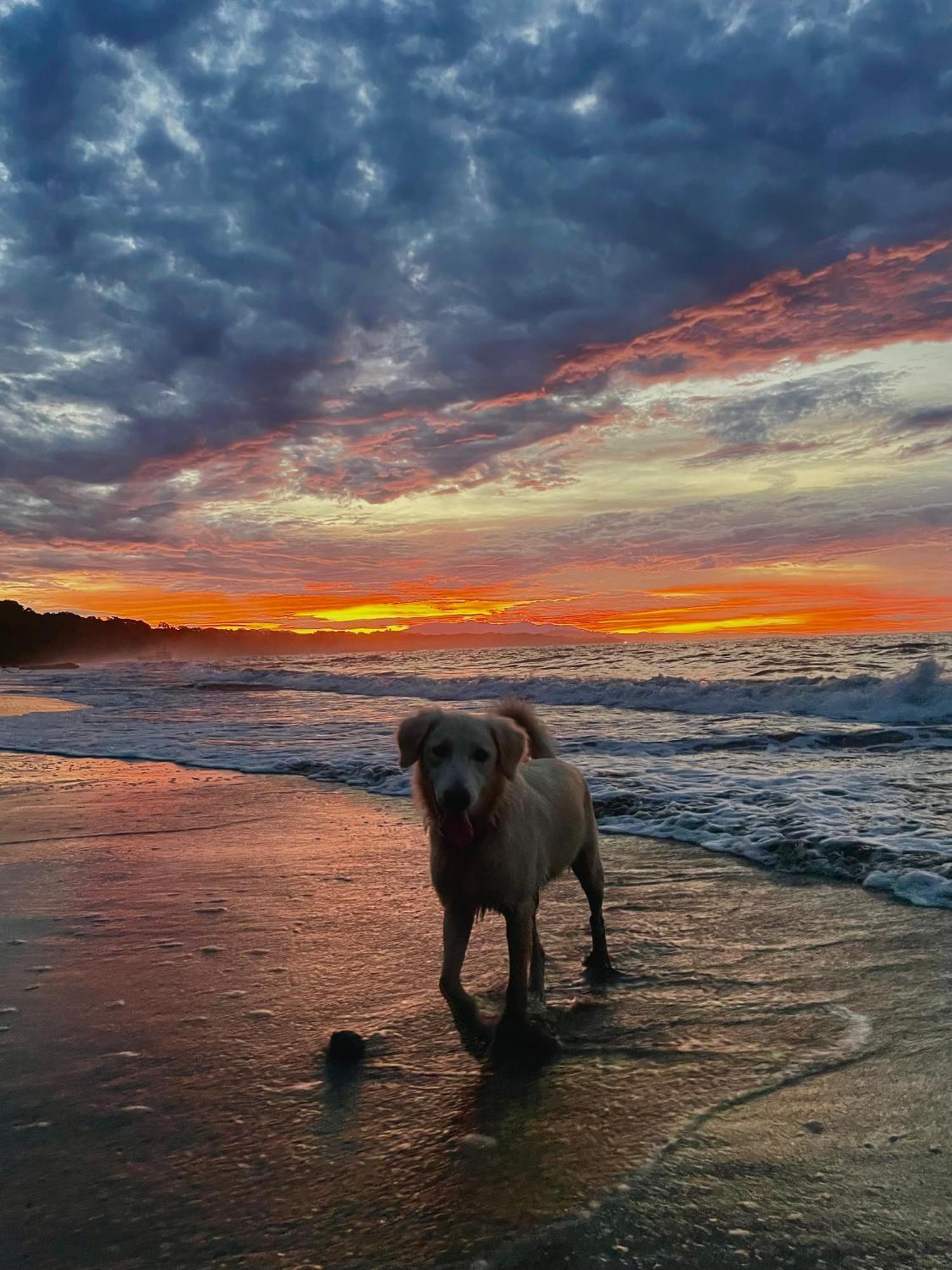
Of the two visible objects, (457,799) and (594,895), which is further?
(594,895)

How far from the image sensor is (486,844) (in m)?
4.01

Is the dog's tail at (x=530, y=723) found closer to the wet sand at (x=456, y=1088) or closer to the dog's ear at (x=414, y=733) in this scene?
the dog's ear at (x=414, y=733)

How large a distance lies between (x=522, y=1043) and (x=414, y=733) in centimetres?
146

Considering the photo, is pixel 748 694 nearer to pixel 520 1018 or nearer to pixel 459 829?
pixel 459 829

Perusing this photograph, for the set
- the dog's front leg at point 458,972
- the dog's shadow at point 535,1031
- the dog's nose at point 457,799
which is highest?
the dog's nose at point 457,799

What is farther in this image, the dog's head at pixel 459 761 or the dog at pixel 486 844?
the dog's head at pixel 459 761

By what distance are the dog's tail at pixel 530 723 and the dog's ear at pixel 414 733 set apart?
3.00ft

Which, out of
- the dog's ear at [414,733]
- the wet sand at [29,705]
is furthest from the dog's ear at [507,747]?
the wet sand at [29,705]

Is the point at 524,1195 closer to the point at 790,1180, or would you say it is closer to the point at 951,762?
the point at 790,1180

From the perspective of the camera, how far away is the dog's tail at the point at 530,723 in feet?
17.3

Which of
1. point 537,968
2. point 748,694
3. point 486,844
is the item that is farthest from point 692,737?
point 486,844

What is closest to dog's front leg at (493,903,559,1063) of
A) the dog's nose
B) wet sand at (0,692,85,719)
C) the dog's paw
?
the dog's paw

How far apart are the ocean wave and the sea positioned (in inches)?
3.1

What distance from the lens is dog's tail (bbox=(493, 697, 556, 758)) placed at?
5270mm
